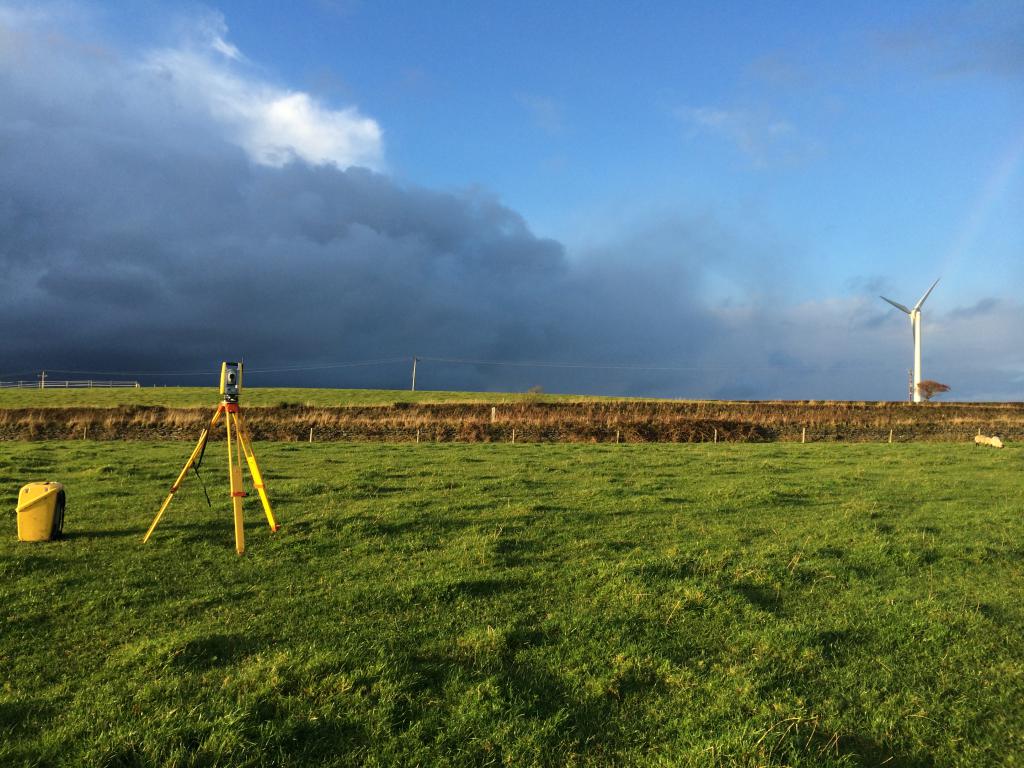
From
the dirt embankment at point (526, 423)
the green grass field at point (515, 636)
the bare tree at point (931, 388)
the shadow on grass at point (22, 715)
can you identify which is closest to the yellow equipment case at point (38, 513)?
the green grass field at point (515, 636)

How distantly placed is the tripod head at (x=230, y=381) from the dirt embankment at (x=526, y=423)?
87.0ft

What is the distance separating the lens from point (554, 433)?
39.7 meters

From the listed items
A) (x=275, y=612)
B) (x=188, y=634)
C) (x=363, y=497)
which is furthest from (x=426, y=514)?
(x=188, y=634)

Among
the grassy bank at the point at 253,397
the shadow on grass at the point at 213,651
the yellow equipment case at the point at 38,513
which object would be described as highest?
the grassy bank at the point at 253,397

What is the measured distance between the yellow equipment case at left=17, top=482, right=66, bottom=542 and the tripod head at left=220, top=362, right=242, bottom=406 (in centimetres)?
405

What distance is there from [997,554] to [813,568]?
4.41m

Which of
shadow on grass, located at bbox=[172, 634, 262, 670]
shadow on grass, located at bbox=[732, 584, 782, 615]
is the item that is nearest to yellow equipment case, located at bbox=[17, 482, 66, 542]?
shadow on grass, located at bbox=[172, 634, 262, 670]

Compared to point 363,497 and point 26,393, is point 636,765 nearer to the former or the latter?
point 363,497

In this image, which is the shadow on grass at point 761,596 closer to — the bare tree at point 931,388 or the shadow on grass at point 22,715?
the shadow on grass at point 22,715

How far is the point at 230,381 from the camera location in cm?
1071

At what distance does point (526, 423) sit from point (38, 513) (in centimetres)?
3111

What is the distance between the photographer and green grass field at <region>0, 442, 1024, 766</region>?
523 centimetres

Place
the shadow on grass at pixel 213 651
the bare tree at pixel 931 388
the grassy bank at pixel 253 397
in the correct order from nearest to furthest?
1. the shadow on grass at pixel 213 651
2. the grassy bank at pixel 253 397
3. the bare tree at pixel 931 388

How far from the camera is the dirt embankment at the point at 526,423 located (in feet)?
127
